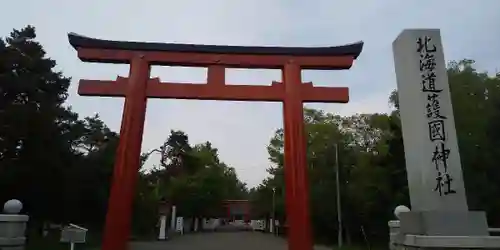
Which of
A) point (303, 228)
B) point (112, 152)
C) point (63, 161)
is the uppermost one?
point (112, 152)

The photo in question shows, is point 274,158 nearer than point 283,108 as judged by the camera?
No

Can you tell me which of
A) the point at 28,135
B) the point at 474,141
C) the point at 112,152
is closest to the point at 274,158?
the point at 112,152

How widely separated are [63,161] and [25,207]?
6.93ft

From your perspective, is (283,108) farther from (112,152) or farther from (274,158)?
(274,158)

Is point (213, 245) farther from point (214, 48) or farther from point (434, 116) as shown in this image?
point (434, 116)

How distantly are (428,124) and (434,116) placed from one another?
0.67 ft

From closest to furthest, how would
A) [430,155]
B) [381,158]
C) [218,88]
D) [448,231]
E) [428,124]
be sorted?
[448,231], [430,155], [428,124], [218,88], [381,158]

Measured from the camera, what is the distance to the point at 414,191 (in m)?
7.96

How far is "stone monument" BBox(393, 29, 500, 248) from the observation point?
23.4 feet

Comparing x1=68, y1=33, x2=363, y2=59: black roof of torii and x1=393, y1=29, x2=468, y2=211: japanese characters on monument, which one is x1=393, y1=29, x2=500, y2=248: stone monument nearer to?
x1=393, y1=29, x2=468, y2=211: japanese characters on monument

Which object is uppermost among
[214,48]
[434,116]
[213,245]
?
[214,48]

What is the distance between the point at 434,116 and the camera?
8.07m

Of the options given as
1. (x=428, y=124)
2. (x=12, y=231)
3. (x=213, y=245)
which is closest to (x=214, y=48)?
(x=428, y=124)

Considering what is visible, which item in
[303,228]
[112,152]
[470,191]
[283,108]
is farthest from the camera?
[112,152]
